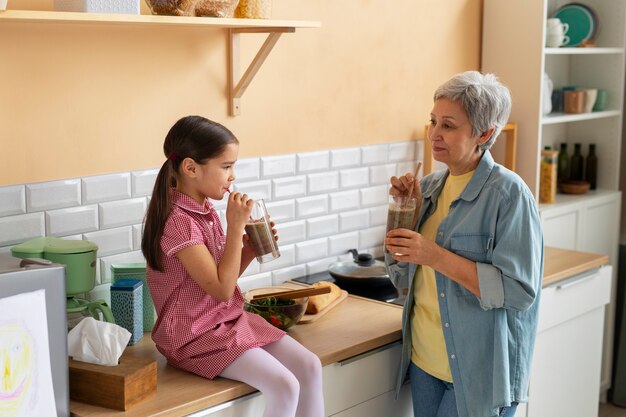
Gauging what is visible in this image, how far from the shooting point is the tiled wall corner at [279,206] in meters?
2.54

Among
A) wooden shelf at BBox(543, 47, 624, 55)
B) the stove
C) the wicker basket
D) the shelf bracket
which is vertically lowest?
the stove

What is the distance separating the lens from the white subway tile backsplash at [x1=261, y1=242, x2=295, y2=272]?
3220 mm

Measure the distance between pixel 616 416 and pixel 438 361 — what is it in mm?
2372

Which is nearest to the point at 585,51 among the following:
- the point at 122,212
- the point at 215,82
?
the point at 215,82

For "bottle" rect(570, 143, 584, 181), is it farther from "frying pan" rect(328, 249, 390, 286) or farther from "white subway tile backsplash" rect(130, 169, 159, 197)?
"white subway tile backsplash" rect(130, 169, 159, 197)

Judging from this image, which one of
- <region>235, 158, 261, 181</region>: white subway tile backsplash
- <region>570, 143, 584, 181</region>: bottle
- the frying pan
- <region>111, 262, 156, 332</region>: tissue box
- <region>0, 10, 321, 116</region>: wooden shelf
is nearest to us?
<region>0, 10, 321, 116</region>: wooden shelf

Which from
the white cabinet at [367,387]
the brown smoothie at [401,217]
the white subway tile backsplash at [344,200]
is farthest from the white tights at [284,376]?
the white subway tile backsplash at [344,200]

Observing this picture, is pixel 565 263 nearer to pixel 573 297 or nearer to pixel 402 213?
pixel 573 297

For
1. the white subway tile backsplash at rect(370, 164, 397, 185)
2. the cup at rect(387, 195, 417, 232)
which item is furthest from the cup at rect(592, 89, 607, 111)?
the cup at rect(387, 195, 417, 232)

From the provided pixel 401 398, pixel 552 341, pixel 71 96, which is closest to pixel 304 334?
pixel 401 398

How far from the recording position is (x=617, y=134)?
4.43 meters

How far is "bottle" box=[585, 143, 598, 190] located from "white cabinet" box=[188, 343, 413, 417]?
2194mm

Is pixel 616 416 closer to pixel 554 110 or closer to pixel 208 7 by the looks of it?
pixel 554 110

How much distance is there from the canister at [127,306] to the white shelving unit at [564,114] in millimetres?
2123
